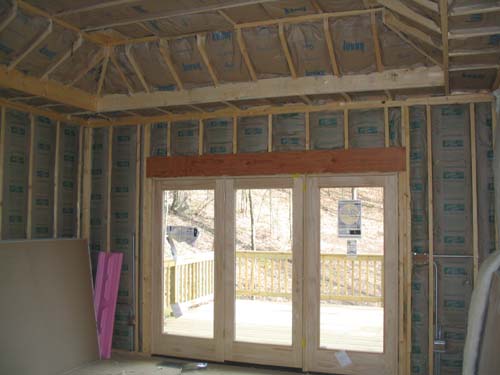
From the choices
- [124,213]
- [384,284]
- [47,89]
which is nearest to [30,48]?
[47,89]

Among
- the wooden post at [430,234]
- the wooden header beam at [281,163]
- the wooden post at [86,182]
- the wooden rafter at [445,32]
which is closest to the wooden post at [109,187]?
the wooden post at [86,182]

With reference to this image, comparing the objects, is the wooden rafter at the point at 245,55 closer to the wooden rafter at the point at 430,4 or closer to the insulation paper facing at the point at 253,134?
the insulation paper facing at the point at 253,134

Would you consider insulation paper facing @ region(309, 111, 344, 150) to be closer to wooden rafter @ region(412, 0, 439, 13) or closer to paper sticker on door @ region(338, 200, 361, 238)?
paper sticker on door @ region(338, 200, 361, 238)

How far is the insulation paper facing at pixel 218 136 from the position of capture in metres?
6.43

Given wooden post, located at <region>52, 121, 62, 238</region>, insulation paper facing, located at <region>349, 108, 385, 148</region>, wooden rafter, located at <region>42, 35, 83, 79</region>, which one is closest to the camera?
wooden rafter, located at <region>42, 35, 83, 79</region>

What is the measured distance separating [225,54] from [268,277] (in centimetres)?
392

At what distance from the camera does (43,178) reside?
6.42m

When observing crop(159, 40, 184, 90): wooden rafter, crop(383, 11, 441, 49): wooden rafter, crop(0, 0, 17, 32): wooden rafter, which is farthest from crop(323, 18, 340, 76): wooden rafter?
crop(0, 0, 17, 32): wooden rafter

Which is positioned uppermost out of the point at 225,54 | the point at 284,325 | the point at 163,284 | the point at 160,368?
the point at 225,54

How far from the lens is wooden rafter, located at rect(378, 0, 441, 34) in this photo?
13.5ft

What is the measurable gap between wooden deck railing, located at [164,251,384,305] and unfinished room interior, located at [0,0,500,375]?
0.13 metres

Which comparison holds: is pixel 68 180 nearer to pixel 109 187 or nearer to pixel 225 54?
pixel 109 187

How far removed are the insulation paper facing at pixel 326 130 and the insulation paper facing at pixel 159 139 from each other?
1.96 meters

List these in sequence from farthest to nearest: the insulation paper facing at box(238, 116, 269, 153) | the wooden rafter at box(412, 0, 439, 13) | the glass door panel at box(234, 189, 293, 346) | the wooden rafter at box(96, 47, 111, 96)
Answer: the glass door panel at box(234, 189, 293, 346) < the insulation paper facing at box(238, 116, 269, 153) < the wooden rafter at box(96, 47, 111, 96) < the wooden rafter at box(412, 0, 439, 13)
